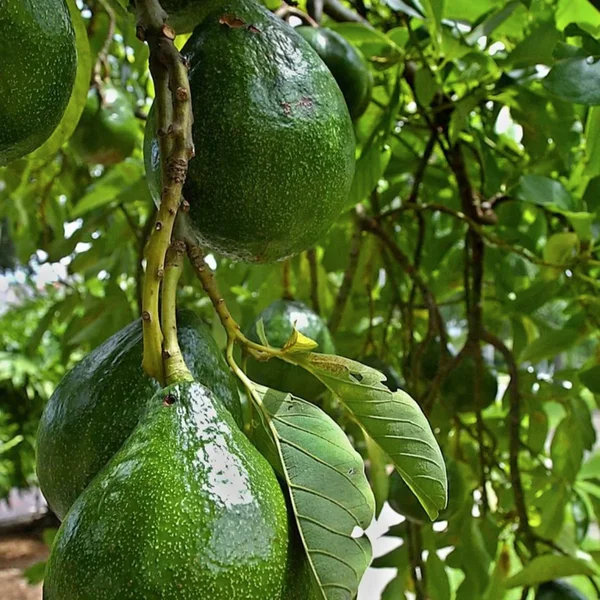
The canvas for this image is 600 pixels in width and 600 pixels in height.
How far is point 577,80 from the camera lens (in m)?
0.55

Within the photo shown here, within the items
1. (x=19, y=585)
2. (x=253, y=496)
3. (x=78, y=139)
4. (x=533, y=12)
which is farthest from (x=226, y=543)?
(x=19, y=585)

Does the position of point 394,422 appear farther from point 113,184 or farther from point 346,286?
point 113,184

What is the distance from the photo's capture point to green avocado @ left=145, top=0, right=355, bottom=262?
420 millimetres

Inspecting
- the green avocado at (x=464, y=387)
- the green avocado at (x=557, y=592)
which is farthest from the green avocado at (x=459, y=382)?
the green avocado at (x=557, y=592)

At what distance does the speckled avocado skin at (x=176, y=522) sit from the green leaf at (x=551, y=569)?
0.51 meters

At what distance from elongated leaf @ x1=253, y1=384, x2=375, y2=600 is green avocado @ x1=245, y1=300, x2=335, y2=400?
0.89 ft

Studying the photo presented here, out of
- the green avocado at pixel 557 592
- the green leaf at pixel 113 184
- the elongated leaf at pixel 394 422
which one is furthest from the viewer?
the green leaf at pixel 113 184

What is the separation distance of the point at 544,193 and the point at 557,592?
1.33 feet

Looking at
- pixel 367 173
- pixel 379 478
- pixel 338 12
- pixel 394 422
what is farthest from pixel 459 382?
pixel 394 422

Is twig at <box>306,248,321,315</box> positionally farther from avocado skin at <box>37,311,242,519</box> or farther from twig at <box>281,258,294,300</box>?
avocado skin at <box>37,311,242,519</box>

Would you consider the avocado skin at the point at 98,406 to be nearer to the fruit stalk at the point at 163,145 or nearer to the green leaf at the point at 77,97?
the fruit stalk at the point at 163,145

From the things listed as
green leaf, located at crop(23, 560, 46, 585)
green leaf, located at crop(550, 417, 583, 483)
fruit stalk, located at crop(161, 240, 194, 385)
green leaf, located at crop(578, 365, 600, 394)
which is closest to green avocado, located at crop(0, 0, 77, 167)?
fruit stalk, located at crop(161, 240, 194, 385)

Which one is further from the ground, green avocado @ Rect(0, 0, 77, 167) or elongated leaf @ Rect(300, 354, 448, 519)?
green avocado @ Rect(0, 0, 77, 167)

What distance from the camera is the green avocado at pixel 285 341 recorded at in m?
0.69
